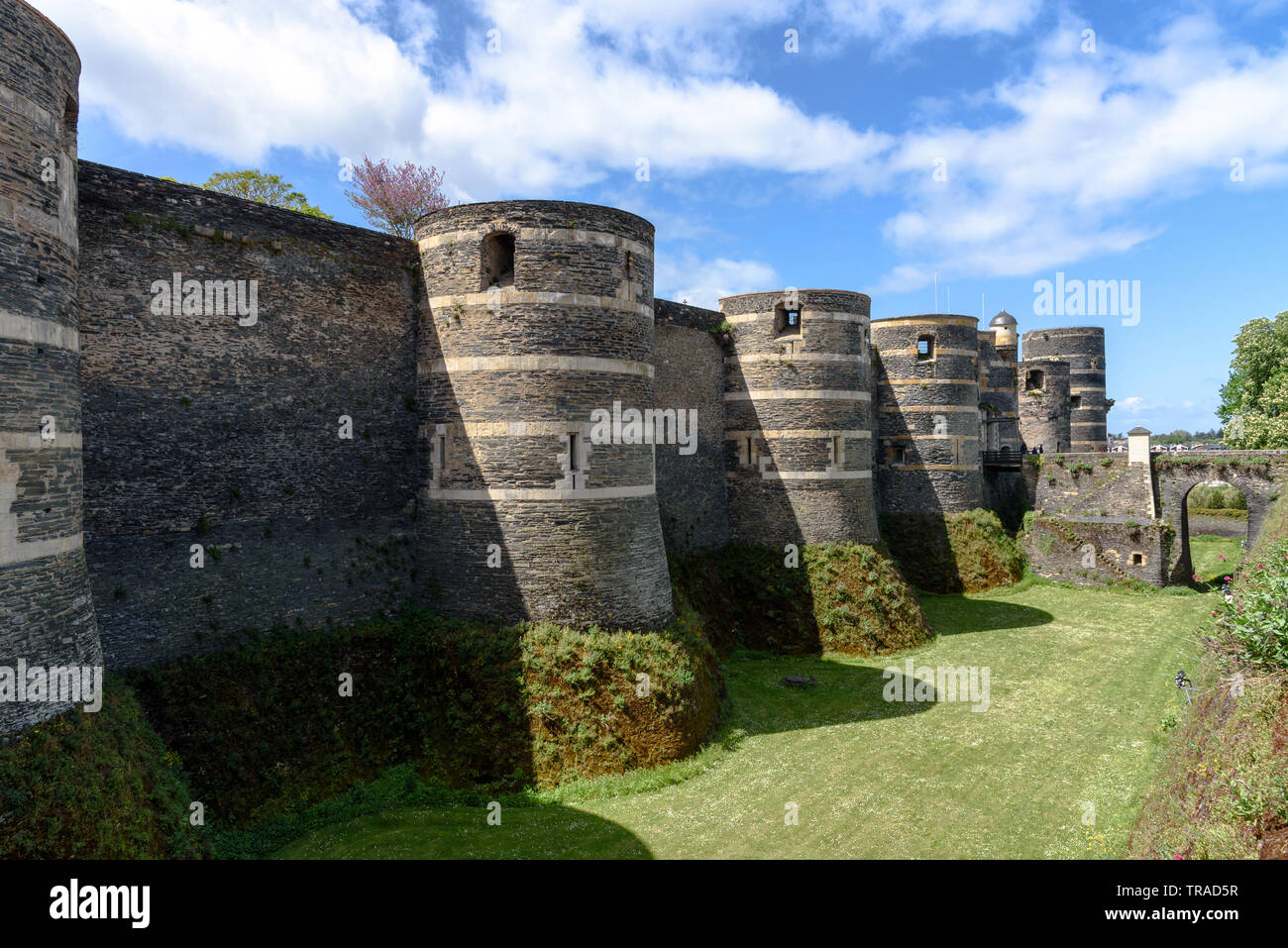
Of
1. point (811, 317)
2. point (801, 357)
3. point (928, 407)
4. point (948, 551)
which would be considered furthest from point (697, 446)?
point (948, 551)

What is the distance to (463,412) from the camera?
14.9 meters

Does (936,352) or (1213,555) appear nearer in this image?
(936,352)

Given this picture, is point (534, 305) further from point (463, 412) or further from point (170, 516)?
point (170, 516)

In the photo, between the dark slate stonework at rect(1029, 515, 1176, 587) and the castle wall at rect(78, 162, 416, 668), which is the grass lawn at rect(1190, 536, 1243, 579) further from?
the castle wall at rect(78, 162, 416, 668)

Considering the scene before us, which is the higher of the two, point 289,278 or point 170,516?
point 289,278

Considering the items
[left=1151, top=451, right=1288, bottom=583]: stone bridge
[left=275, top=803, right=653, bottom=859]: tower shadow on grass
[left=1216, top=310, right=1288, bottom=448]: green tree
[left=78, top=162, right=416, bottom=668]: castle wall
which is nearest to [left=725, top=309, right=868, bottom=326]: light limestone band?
[left=78, top=162, right=416, bottom=668]: castle wall

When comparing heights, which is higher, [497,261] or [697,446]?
[497,261]

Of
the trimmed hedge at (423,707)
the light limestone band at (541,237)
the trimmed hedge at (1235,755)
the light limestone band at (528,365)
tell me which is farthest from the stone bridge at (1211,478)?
the light limestone band at (541,237)

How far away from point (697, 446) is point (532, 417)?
9.73 meters

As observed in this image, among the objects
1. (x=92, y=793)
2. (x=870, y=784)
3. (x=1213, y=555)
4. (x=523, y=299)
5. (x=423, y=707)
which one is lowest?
(x=870, y=784)

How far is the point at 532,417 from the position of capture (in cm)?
1449

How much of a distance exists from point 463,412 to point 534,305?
2670mm

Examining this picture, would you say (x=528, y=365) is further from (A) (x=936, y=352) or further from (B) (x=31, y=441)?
(A) (x=936, y=352)
